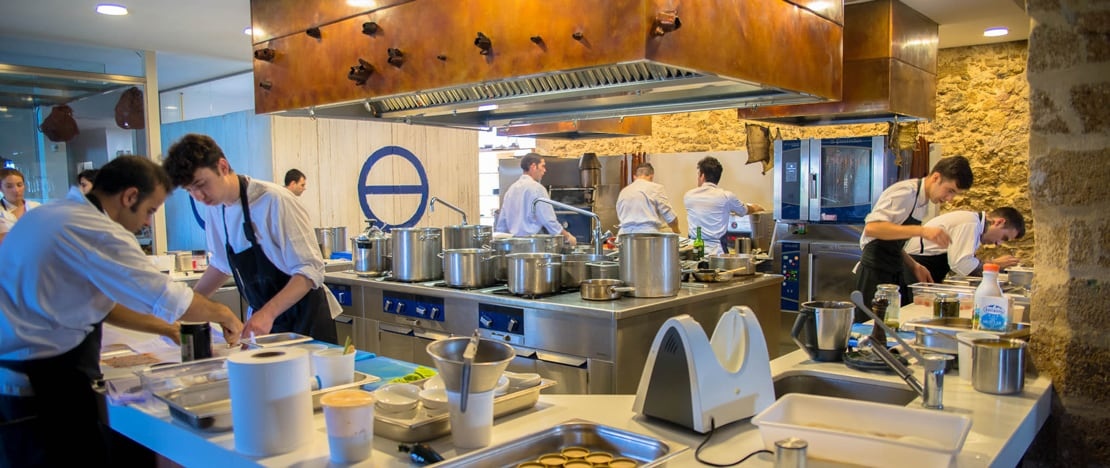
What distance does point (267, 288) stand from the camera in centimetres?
341

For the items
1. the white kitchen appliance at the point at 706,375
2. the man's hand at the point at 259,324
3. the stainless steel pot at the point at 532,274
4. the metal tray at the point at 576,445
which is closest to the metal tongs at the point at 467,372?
the metal tray at the point at 576,445

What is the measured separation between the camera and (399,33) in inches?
140

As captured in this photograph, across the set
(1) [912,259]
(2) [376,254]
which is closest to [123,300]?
(2) [376,254]

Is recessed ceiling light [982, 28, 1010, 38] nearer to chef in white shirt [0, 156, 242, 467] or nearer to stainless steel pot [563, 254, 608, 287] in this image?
stainless steel pot [563, 254, 608, 287]

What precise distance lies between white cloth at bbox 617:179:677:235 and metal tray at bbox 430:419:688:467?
221 inches

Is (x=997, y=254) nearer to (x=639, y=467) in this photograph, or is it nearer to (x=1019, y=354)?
(x=1019, y=354)

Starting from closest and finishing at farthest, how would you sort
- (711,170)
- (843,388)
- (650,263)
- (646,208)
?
(843,388) → (650,263) → (711,170) → (646,208)

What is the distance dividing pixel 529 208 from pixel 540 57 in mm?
4527

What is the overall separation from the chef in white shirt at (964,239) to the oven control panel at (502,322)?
266 centimetres

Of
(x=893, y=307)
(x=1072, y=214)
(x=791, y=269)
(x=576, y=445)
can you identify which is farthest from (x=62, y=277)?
(x=791, y=269)

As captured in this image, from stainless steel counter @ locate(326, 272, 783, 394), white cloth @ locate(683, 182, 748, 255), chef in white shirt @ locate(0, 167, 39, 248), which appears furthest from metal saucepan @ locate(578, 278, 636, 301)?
chef in white shirt @ locate(0, 167, 39, 248)

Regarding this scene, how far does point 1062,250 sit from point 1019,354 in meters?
0.39

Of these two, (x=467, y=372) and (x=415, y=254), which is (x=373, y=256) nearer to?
(x=415, y=254)

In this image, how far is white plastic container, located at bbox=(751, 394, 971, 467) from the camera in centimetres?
162
